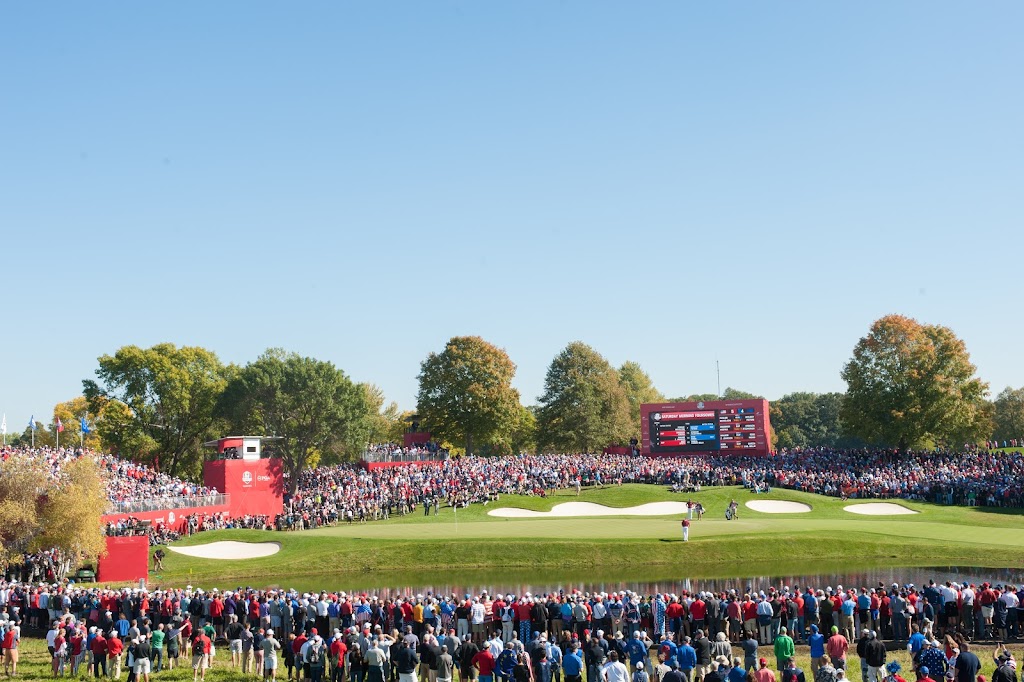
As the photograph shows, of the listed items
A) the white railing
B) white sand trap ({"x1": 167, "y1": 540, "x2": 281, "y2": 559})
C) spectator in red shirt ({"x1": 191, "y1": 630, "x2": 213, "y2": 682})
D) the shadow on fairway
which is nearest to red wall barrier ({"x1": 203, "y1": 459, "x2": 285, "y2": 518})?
the white railing

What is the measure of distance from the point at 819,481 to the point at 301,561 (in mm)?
37915

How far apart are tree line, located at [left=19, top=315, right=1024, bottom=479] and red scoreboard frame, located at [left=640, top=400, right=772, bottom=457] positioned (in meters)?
10.1

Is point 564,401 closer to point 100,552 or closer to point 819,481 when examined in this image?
point 819,481

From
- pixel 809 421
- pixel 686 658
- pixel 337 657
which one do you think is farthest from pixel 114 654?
pixel 809 421

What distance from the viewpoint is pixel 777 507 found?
58.0m

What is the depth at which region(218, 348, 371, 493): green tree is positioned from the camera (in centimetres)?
6819

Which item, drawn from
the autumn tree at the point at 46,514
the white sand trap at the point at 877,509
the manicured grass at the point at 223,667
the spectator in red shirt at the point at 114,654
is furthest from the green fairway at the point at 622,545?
the spectator in red shirt at the point at 114,654

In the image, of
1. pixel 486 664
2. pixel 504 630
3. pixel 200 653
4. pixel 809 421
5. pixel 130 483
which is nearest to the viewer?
pixel 486 664

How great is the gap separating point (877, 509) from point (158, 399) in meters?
60.1

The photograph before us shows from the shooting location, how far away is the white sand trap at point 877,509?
54875mm

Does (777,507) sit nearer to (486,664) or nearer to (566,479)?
(566,479)

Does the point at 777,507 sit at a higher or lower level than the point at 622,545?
higher

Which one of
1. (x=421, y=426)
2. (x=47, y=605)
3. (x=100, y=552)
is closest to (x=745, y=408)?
(x=421, y=426)

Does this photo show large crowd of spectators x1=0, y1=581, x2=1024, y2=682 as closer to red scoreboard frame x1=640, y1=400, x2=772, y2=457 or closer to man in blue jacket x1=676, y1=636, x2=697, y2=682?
man in blue jacket x1=676, y1=636, x2=697, y2=682
